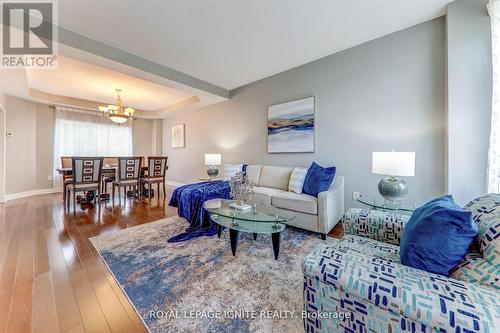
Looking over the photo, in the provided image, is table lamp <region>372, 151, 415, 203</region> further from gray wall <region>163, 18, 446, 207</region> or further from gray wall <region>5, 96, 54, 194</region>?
gray wall <region>5, 96, 54, 194</region>

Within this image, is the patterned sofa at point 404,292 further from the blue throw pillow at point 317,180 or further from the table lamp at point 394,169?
the blue throw pillow at point 317,180

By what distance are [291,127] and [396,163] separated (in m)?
1.94

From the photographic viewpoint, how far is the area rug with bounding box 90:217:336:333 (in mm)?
1247

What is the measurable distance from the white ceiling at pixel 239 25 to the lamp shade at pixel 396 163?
1646 mm

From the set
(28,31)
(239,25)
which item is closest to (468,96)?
(239,25)

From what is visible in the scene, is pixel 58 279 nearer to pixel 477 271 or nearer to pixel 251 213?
pixel 251 213

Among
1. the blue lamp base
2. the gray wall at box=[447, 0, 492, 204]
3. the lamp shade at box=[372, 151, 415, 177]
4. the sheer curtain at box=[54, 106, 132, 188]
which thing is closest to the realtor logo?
the sheer curtain at box=[54, 106, 132, 188]

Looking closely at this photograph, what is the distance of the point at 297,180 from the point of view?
3.04 metres

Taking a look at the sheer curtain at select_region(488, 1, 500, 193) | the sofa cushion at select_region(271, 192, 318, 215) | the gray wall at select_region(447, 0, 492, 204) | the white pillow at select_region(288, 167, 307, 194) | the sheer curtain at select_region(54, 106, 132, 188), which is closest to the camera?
the sheer curtain at select_region(488, 1, 500, 193)

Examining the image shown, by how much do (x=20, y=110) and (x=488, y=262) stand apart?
311 inches

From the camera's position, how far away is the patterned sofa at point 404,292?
65 centimetres

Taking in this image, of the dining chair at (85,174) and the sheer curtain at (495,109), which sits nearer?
the sheer curtain at (495,109)

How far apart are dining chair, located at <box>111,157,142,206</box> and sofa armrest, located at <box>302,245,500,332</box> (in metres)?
4.54

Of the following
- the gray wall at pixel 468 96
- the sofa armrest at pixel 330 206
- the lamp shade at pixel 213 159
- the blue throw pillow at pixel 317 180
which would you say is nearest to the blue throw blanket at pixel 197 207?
the blue throw pillow at pixel 317 180
